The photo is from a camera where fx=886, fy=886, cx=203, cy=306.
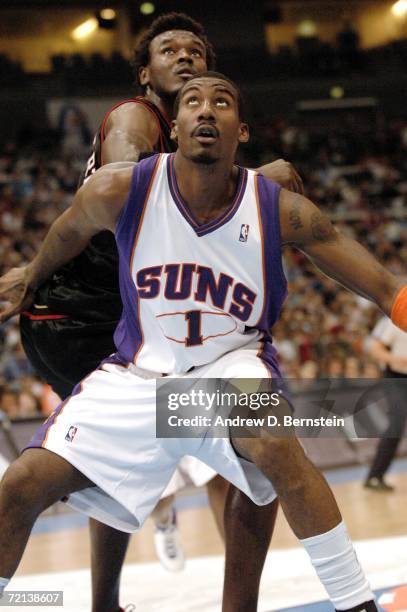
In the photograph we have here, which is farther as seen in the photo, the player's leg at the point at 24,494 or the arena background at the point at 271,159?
the arena background at the point at 271,159

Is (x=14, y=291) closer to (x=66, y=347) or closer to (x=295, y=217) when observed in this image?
(x=66, y=347)

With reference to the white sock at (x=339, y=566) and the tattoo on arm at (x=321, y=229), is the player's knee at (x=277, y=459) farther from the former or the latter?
the tattoo on arm at (x=321, y=229)

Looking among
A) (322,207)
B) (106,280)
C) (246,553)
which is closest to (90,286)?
(106,280)

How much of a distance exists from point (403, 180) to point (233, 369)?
1506 cm

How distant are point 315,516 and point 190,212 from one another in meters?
0.95

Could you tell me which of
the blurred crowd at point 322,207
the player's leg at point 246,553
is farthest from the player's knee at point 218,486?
the blurred crowd at point 322,207

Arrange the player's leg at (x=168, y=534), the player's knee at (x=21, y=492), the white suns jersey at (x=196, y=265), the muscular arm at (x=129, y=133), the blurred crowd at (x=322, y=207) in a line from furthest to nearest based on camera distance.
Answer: the blurred crowd at (x=322, y=207) < the player's leg at (x=168, y=534) < the muscular arm at (x=129, y=133) < the white suns jersey at (x=196, y=265) < the player's knee at (x=21, y=492)

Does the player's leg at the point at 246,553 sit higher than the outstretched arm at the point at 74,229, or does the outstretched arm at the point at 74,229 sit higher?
the outstretched arm at the point at 74,229

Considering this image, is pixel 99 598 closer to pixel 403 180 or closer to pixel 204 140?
pixel 204 140

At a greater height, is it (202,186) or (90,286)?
(202,186)

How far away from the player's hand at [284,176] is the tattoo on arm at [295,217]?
0.89ft

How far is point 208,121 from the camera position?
2.59m

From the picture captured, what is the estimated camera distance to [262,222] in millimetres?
2600

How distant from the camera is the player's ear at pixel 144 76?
3.56 m
